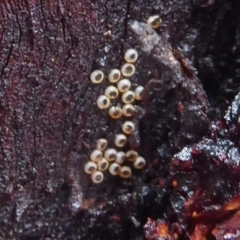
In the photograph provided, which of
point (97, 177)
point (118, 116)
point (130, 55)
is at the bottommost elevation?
point (97, 177)

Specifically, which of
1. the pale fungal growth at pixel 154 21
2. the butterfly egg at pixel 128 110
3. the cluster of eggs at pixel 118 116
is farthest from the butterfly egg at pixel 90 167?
the pale fungal growth at pixel 154 21

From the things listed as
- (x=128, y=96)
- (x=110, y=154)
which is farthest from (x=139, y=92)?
(x=110, y=154)

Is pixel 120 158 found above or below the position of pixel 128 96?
below

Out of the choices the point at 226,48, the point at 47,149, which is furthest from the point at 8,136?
the point at 226,48

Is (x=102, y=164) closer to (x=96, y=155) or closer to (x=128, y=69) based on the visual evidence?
(x=96, y=155)

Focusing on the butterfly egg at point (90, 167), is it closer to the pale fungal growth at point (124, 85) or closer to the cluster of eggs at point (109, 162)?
the cluster of eggs at point (109, 162)
